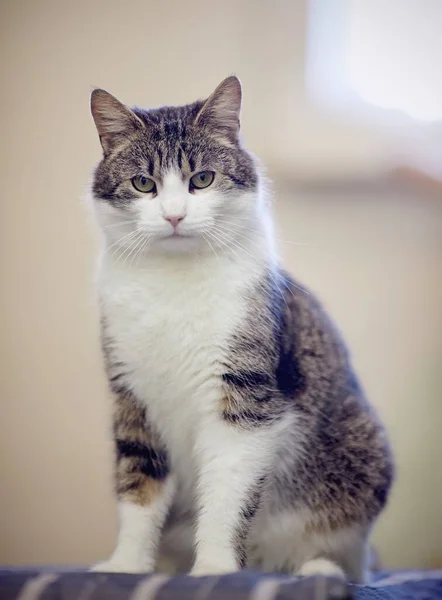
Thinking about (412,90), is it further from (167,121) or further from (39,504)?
(39,504)

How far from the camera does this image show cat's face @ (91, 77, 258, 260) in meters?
Answer: 1.08

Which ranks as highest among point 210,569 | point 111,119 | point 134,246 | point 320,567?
point 111,119

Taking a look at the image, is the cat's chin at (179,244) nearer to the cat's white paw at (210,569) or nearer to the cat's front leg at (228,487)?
the cat's front leg at (228,487)

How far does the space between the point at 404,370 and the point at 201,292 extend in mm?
811

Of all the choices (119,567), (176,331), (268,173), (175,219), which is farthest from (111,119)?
(119,567)

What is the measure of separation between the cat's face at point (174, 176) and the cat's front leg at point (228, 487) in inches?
12.8

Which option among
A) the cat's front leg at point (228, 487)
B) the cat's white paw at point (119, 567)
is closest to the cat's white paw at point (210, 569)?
the cat's front leg at point (228, 487)

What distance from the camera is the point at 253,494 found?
3.43 ft

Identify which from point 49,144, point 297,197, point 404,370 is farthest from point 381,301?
point 49,144

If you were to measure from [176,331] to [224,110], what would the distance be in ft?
1.30

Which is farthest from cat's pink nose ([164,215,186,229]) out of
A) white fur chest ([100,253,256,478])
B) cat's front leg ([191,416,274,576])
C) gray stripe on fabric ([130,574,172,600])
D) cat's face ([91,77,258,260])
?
gray stripe on fabric ([130,574,172,600])

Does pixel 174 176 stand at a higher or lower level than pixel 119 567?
higher

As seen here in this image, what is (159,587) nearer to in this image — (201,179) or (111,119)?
(201,179)

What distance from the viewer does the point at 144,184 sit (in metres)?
1.12
